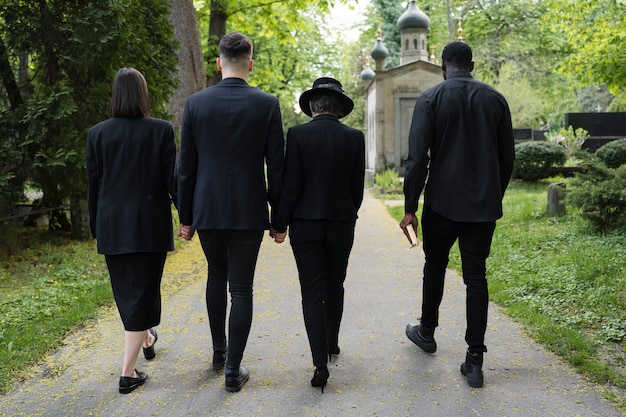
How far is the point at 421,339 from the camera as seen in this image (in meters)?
5.11

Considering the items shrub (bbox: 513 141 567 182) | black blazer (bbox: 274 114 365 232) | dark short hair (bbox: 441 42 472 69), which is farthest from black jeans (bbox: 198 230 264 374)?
shrub (bbox: 513 141 567 182)

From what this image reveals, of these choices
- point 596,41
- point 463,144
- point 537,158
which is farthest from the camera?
point 537,158

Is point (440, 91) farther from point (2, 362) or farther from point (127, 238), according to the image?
point (2, 362)

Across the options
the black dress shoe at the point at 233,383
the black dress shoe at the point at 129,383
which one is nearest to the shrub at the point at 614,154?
the black dress shoe at the point at 233,383

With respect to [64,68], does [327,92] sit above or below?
below

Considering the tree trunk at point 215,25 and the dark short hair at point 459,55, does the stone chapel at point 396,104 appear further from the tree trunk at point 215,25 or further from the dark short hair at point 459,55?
the dark short hair at point 459,55

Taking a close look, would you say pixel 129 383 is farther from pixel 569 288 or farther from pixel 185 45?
pixel 185 45

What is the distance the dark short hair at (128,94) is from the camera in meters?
4.37

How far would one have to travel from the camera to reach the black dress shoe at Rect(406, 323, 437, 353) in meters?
5.05

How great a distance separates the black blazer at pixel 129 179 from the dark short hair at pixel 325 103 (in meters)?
1.01

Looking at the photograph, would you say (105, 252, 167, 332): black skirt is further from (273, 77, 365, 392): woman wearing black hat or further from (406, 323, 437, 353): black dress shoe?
(406, 323, 437, 353): black dress shoe

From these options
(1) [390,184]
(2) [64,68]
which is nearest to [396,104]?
(1) [390,184]

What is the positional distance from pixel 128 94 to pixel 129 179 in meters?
0.56

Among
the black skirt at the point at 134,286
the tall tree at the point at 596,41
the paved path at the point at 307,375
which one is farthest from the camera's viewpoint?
the tall tree at the point at 596,41
